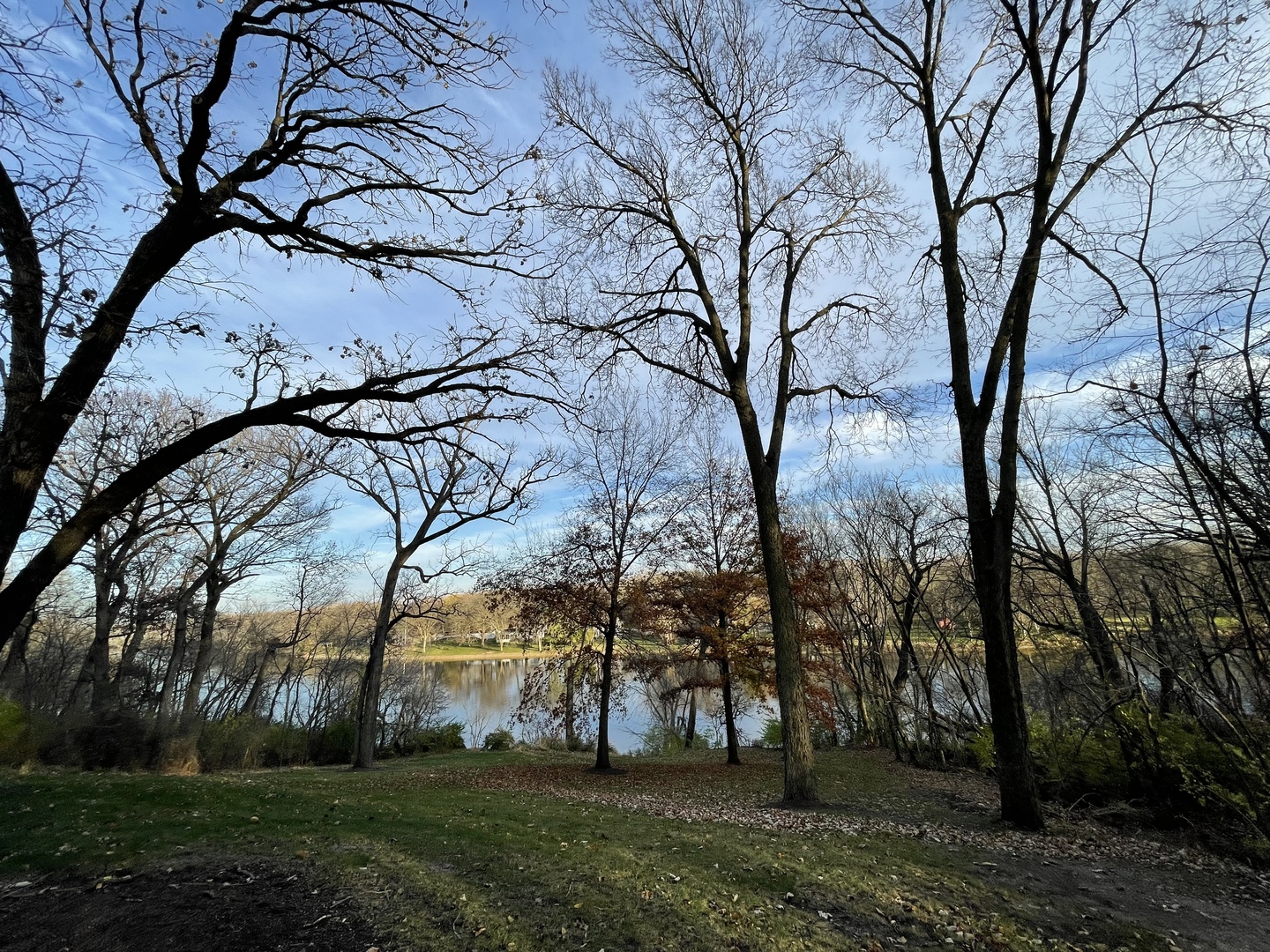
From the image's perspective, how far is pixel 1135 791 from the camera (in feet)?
25.2

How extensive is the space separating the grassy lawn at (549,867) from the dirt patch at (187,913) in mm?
223

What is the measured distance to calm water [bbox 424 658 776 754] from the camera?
83.4 feet

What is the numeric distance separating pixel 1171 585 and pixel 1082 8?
22.5ft

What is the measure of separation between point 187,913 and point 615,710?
15581 mm

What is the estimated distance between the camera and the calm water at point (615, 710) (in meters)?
25.4

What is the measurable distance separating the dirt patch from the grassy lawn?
223 mm

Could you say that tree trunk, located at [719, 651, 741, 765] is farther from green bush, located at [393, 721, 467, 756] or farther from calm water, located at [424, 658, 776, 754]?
green bush, located at [393, 721, 467, 756]

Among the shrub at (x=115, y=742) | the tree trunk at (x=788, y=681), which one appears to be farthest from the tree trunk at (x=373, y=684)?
the tree trunk at (x=788, y=681)

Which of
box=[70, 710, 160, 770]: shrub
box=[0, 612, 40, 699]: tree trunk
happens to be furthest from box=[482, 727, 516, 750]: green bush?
box=[0, 612, 40, 699]: tree trunk

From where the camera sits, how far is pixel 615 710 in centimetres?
1834

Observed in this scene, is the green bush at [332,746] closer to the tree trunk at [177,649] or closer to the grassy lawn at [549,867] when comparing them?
the tree trunk at [177,649]

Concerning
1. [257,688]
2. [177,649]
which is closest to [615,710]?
[177,649]

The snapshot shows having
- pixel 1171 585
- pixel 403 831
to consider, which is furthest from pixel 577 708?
pixel 1171 585

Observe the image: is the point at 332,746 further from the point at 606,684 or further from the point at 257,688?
the point at 606,684
